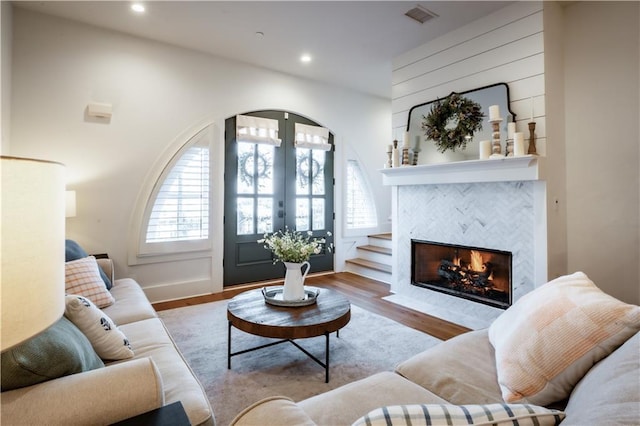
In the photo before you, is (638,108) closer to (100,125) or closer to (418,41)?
(418,41)

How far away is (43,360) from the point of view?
3.50ft

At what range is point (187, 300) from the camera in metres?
4.01

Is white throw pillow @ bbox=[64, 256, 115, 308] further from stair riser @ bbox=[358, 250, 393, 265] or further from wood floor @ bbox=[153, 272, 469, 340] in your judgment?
stair riser @ bbox=[358, 250, 393, 265]

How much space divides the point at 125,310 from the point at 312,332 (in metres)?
1.36

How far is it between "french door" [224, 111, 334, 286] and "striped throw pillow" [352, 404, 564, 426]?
3.77 m

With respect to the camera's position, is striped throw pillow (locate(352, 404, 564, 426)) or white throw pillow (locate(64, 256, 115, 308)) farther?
white throw pillow (locate(64, 256, 115, 308))

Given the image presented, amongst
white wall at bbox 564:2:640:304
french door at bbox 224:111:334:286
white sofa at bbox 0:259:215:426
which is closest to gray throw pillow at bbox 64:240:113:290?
french door at bbox 224:111:334:286

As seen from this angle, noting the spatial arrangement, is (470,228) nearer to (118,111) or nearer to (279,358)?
(279,358)

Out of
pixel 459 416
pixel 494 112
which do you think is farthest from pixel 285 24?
pixel 459 416

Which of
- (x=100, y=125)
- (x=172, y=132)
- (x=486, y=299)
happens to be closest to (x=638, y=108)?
(x=486, y=299)

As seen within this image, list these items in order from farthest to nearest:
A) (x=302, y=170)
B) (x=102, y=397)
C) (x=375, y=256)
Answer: (x=375, y=256) → (x=302, y=170) → (x=102, y=397)

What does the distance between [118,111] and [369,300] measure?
371 cm

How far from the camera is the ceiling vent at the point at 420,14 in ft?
10.6

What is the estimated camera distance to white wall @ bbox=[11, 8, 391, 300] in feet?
10.8
